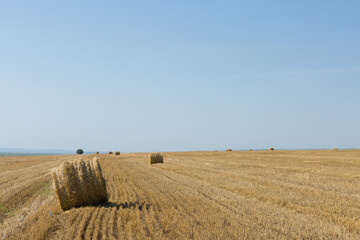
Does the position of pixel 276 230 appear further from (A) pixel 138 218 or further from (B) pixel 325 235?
(A) pixel 138 218

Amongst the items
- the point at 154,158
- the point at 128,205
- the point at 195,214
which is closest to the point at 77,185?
the point at 128,205

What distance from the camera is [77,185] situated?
31.6 feet

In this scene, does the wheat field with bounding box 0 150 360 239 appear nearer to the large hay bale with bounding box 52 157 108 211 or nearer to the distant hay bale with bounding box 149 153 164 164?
the large hay bale with bounding box 52 157 108 211

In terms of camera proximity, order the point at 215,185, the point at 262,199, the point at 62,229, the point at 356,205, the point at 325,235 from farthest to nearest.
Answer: the point at 215,185, the point at 262,199, the point at 356,205, the point at 62,229, the point at 325,235

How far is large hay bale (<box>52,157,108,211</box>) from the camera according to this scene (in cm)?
949

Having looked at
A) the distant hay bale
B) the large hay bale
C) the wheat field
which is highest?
the distant hay bale

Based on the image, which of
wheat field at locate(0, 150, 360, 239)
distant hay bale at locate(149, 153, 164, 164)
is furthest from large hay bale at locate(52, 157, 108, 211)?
distant hay bale at locate(149, 153, 164, 164)

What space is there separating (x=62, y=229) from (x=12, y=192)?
6967mm

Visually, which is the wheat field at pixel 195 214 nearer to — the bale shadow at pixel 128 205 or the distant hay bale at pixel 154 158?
the bale shadow at pixel 128 205

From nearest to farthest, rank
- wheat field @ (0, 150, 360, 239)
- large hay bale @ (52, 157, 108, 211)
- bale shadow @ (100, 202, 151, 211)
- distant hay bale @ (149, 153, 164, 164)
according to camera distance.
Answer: wheat field @ (0, 150, 360, 239) < bale shadow @ (100, 202, 151, 211) < large hay bale @ (52, 157, 108, 211) < distant hay bale @ (149, 153, 164, 164)

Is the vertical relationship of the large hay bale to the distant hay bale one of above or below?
below

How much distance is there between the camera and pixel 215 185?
46.5 feet

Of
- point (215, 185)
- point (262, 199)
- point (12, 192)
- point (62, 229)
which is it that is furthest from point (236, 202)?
point (12, 192)

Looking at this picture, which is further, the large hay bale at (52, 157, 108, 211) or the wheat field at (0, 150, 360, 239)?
the large hay bale at (52, 157, 108, 211)
